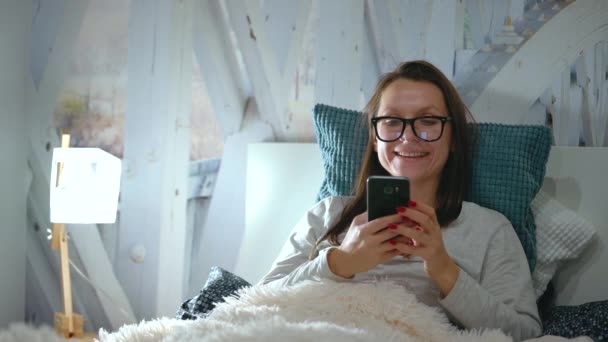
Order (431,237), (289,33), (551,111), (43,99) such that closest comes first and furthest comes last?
(431,237), (551,111), (289,33), (43,99)

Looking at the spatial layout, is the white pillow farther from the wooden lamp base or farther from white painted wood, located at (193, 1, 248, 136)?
the wooden lamp base

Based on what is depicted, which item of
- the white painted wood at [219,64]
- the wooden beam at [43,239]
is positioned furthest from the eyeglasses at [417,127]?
the wooden beam at [43,239]

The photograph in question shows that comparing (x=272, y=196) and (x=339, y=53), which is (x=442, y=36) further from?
(x=272, y=196)

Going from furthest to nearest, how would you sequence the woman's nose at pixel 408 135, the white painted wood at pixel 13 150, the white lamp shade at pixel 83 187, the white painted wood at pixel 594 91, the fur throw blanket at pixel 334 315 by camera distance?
the white painted wood at pixel 13 150, the white lamp shade at pixel 83 187, the white painted wood at pixel 594 91, the woman's nose at pixel 408 135, the fur throw blanket at pixel 334 315

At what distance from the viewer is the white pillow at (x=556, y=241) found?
1537mm

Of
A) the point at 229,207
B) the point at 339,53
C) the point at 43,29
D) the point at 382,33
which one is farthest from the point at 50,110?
the point at 382,33

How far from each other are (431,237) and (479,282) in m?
0.24

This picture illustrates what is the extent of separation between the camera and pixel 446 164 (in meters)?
1.55

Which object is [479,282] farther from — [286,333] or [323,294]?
[286,333]

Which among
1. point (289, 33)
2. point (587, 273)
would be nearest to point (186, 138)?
point (289, 33)

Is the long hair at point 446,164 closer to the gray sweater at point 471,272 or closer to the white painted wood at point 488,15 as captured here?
the gray sweater at point 471,272

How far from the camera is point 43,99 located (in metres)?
2.44

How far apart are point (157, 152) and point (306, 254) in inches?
35.9

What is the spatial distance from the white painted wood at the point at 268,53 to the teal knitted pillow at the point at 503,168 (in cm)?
51
